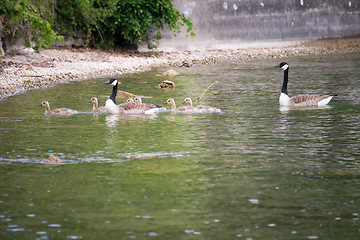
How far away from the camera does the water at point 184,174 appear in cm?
842

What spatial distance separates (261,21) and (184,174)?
3521cm

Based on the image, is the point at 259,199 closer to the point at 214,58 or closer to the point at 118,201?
the point at 118,201

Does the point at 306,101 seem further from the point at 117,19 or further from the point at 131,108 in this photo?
the point at 117,19

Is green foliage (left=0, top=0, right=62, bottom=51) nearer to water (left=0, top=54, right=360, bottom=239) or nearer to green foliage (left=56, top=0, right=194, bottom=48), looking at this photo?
water (left=0, top=54, right=360, bottom=239)

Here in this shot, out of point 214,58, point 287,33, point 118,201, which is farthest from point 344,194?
point 287,33

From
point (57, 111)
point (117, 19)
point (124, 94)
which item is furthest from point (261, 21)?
point (57, 111)

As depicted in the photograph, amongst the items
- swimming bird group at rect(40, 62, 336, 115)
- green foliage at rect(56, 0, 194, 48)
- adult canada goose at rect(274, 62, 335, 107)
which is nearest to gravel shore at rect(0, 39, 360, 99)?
green foliage at rect(56, 0, 194, 48)

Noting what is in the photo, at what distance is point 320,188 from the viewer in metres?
9.95

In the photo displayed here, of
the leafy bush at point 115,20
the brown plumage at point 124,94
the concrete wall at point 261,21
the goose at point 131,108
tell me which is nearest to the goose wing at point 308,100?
the goose at point 131,108

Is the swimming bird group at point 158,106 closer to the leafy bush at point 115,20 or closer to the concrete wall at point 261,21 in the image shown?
the leafy bush at point 115,20

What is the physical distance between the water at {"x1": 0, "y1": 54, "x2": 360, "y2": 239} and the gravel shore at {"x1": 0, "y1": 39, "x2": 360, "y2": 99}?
601cm

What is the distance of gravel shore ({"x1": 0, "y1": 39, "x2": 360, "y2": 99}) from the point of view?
26.2 meters

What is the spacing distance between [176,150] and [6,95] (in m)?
11.2

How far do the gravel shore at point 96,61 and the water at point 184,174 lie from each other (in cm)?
601
